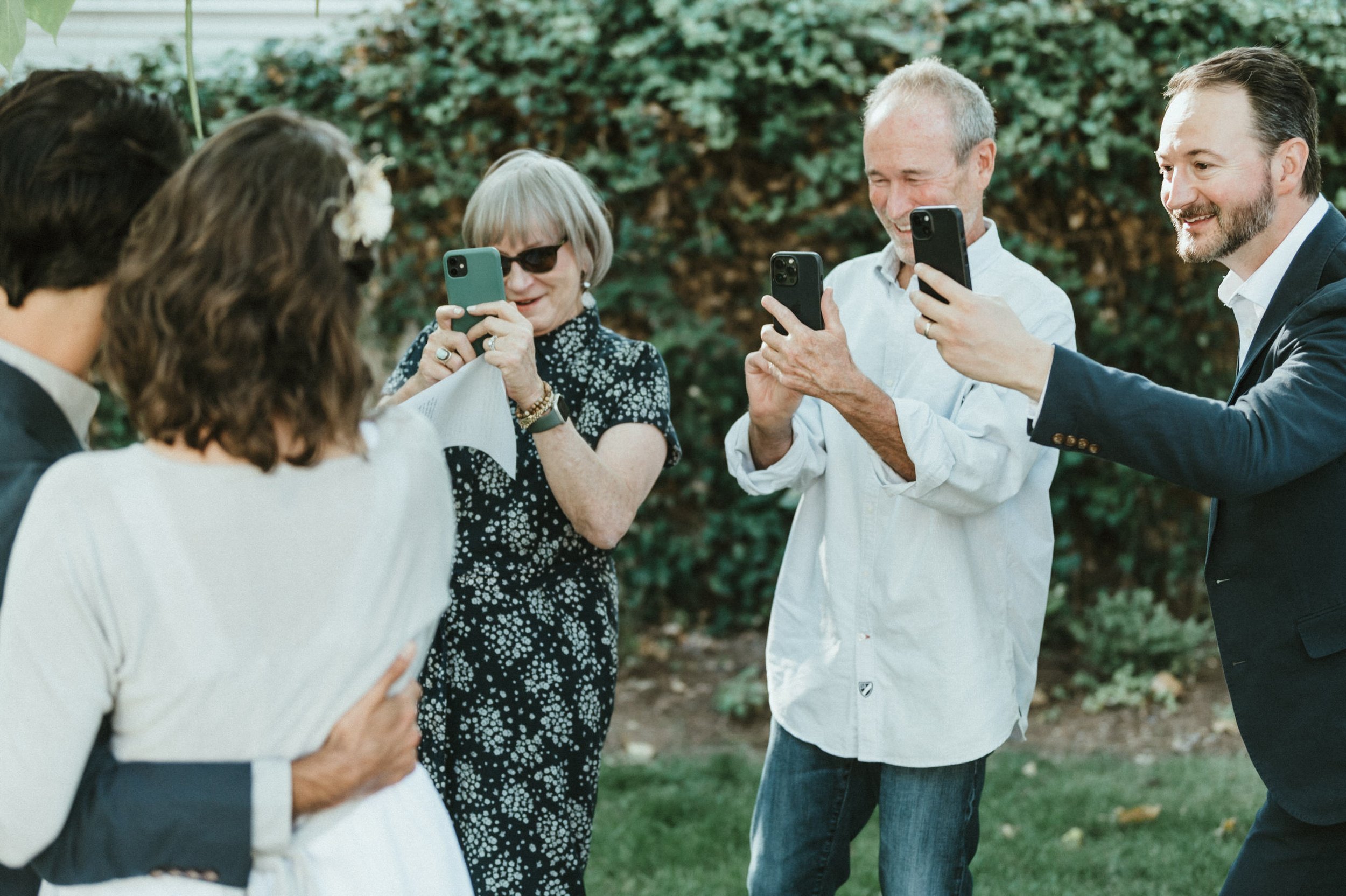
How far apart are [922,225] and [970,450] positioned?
0.46 meters

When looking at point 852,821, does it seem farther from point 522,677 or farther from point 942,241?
Answer: point 942,241

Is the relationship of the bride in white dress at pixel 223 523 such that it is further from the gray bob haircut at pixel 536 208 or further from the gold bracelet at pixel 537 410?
the gray bob haircut at pixel 536 208

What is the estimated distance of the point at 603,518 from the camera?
2479 mm

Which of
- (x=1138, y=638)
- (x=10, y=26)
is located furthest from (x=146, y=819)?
(x=1138, y=638)

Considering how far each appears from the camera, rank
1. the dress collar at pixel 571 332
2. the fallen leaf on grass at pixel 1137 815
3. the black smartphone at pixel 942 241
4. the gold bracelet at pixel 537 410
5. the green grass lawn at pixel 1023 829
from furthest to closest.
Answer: the fallen leaf on grass at pixel 1137 815
the green grass lawn at pixel 1023 829
the dress collar at pixel 571 332
the gold bracelet at pixel 537 410
the black smartphone at pixel 942 241

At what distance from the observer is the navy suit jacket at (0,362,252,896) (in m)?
1.37

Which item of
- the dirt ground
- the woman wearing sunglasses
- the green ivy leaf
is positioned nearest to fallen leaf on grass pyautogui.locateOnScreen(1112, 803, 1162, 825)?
the dirt ground

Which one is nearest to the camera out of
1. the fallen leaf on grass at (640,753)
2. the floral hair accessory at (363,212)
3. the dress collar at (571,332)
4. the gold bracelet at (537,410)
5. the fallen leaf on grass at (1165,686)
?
the floral hair accessory at (363,212)

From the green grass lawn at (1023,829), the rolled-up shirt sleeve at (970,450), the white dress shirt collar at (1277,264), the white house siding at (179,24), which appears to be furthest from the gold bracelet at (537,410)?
the white house siding at (179,24)

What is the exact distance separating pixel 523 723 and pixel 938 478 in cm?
101

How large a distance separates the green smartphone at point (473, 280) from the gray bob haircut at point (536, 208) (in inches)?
8.8

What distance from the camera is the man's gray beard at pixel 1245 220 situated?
2.28 m

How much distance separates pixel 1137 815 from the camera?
4004 mm

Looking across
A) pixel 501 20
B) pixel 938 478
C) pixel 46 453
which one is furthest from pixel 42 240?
pixel 501 20
